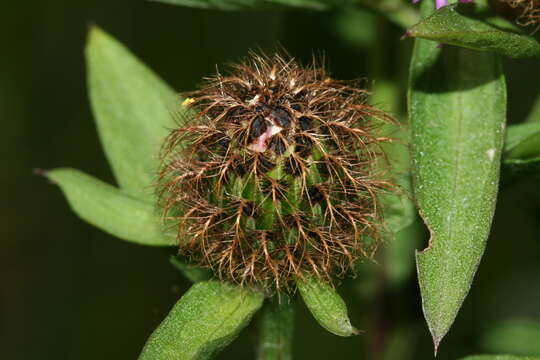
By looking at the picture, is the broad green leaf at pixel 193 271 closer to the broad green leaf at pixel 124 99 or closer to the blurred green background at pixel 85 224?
the broad green leaf at pixel 124 99

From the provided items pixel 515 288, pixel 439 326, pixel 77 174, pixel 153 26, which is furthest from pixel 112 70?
pixel 515 288

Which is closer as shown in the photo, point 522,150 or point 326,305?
point 326,305

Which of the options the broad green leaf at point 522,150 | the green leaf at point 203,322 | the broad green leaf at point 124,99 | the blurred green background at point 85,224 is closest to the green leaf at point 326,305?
the green leaf at point 203,322

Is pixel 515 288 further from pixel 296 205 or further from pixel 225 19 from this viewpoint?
pixel 296 205

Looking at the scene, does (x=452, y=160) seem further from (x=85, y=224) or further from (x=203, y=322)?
(x=85, y=224)

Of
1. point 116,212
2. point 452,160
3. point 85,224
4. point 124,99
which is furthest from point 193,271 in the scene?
point 85,224

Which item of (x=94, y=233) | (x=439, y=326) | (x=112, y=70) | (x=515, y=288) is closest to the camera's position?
(x=439, y=326)

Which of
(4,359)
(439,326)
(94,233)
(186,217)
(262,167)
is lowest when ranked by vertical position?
(4,359)
